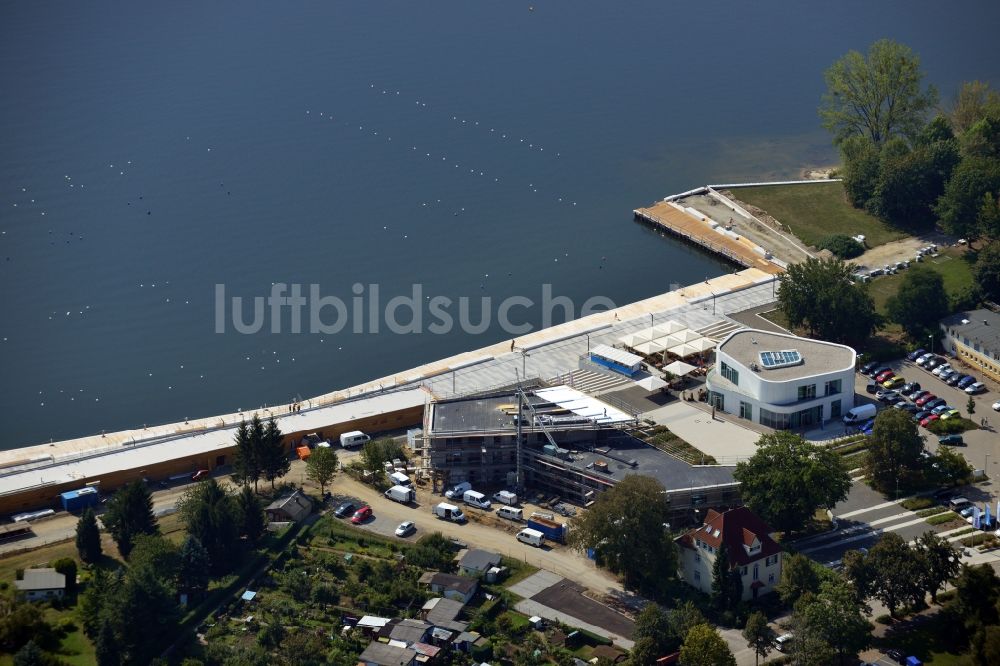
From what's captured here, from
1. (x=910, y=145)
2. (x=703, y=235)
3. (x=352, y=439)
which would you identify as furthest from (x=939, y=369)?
(x=910, y=145)

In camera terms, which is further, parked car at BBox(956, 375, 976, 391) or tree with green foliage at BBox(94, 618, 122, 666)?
parked car at BBox(956, 375, 976, 391)

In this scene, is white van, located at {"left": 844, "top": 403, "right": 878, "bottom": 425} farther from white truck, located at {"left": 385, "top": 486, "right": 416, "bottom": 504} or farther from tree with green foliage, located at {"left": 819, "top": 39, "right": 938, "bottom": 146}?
tree with green foliage, located at {"left": 819, "top": 39, "right": 938, "bottom": 146}

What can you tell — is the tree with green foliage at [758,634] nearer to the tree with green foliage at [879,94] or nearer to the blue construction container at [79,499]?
the blue construction container at [79,499]

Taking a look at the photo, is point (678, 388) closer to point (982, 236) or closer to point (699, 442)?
point (699, 442)

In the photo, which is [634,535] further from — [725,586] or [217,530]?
[217,530]

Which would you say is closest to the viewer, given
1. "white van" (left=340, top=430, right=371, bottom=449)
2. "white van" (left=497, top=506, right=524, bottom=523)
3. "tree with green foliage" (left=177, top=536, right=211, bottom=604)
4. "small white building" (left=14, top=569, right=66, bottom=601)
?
"small white building" (left=14, top=569, right=66, bottom=601)

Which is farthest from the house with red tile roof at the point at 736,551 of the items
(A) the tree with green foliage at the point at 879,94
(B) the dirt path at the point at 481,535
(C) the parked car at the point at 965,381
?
(A) the tree with green foliage at the point at 879,94

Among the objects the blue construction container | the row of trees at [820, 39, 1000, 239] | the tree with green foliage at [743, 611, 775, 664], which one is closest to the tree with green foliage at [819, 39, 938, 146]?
the row of trees at [820, 39, 1000, 239]
